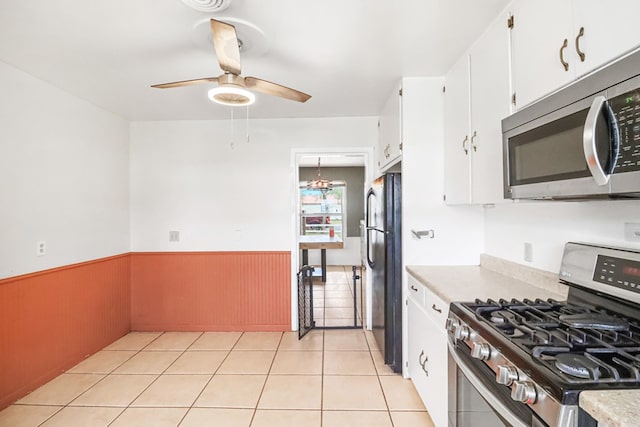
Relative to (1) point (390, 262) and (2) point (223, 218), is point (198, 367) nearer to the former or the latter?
(2) point (223, 218)

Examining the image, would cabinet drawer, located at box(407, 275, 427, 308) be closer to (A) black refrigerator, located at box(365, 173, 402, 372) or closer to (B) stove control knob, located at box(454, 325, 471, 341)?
(A) black refrigerator, located at box(365, 173, 402, 372)

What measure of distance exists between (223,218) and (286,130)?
1199 mm

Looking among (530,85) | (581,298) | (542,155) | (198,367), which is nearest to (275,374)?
(198,367)

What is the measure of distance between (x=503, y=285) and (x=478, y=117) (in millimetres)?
970

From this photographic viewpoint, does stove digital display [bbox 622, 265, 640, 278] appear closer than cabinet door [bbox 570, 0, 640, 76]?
No

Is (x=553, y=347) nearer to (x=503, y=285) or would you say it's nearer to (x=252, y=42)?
(x=503, y=285)

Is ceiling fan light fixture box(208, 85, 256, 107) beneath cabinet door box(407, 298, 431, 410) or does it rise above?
above

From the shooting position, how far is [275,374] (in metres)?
2.48

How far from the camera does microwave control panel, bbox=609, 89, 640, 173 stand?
0.80 meters

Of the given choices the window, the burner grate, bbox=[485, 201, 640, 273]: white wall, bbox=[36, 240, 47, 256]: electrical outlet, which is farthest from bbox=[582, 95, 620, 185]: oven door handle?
the window

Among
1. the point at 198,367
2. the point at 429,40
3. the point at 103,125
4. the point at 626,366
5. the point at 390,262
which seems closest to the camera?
the point at 626,366

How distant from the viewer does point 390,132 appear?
2.75 metres

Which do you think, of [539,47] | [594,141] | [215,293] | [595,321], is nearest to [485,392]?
[595,321]

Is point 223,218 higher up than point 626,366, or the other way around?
point 223,218
